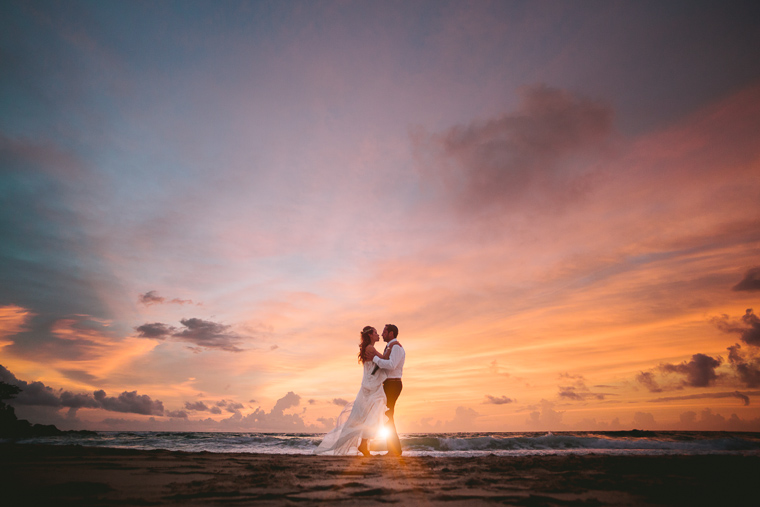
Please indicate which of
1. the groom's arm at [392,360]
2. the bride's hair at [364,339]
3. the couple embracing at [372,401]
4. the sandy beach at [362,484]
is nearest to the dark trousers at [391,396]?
the couple embracing at [372,401]

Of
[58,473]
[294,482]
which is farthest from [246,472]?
[58,473]

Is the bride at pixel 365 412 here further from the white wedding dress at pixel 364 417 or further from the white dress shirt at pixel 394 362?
the white dress shirt at pixel 394 362

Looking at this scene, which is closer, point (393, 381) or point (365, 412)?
point (393, 381)

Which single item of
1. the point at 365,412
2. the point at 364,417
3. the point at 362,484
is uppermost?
the point at 365,412

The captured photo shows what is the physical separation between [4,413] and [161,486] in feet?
131

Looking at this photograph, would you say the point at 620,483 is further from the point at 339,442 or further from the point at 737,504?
the point at 339,442

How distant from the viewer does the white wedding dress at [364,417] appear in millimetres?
7730

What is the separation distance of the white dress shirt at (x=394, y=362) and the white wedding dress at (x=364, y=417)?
0.79ft

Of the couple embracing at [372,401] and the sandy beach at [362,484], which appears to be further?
the couple embracing at [372,401]

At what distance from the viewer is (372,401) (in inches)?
311

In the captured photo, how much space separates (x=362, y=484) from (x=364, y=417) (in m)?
4.19

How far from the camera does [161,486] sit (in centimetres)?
362

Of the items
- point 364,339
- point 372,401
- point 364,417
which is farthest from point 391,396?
point 364,339

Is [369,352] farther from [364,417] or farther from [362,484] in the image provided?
[362,484]
